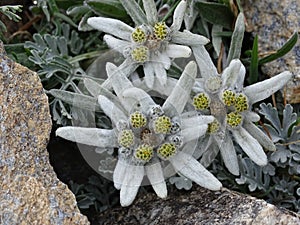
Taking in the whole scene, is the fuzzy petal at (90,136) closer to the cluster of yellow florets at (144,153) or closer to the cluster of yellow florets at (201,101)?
the cluster of yellow florets at (144,153)

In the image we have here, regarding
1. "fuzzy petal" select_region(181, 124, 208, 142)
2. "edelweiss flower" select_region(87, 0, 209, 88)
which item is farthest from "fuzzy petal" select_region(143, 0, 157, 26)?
"fuzzy petal" select_region(181, 124, 208, 142)

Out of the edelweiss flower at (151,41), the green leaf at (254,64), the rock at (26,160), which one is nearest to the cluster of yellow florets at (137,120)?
the edelweiss flower at (151,41)

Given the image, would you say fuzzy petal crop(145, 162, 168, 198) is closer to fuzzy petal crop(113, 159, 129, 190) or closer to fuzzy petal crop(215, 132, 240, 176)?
fuzzy petal crop(113, 159, 129, 190)

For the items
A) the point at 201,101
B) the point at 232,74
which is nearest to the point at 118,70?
the point at 201,101

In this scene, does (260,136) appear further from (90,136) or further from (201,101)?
(90,136)

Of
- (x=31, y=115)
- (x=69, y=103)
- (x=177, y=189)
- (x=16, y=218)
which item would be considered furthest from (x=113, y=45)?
(x=16, y=218)

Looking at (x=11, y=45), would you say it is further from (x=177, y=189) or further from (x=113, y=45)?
(x=177, y=189)

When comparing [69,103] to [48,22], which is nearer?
[69,103]
